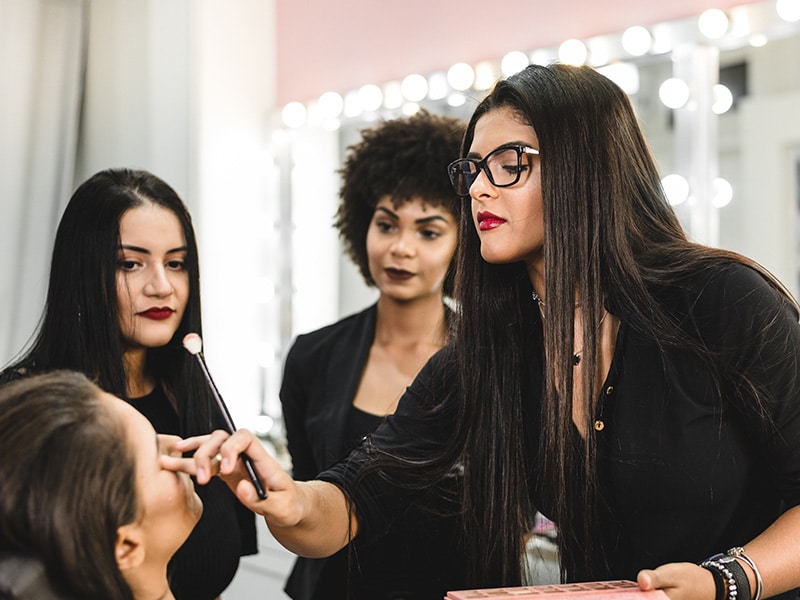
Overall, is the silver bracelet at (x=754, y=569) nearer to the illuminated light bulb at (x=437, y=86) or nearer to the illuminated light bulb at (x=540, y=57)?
the illuminated light bulb at (x=540, y=57)

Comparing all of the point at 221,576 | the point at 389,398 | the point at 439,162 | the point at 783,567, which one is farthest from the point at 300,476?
the point at 783,567

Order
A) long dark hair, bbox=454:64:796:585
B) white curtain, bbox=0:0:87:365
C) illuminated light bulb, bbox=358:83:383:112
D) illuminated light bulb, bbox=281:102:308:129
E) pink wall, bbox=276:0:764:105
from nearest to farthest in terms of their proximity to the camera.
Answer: long dark hair, bbox=454:64:796:585 → pink wall, bbox=276:0:764:105 → illuminated light bulb, bbox=358:83:383:112 → illuminated light bulb, bbox=281:102:308:129 → white curtain, bbox=0:0:87:365

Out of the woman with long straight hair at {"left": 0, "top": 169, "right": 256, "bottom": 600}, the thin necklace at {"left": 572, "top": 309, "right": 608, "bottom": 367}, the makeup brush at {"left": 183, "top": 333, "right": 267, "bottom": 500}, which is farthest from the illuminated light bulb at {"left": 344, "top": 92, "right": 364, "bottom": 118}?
the makeup brush at {"left": 183, "top": 333, "right": 267, "bottom": 500}

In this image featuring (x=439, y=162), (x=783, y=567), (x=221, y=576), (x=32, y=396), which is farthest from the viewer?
(x=439, y=162)

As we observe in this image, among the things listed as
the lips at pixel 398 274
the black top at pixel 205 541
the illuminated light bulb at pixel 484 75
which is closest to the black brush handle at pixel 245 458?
the black top at pixel 205 541

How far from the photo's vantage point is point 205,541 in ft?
4.67

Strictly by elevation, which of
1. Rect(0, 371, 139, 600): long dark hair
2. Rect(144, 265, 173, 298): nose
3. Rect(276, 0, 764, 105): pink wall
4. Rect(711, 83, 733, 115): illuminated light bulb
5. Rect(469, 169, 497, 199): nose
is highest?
Rect(276, 0, 764, 105): pink wall

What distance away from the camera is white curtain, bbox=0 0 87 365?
2691mm

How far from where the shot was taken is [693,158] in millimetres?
1753

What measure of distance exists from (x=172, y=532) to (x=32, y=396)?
0.68ft

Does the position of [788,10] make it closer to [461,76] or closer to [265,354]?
[461,76]

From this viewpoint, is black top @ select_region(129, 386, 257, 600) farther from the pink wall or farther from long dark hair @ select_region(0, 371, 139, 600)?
the pink wall

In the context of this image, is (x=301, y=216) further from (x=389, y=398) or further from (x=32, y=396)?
(x=32, y=396)

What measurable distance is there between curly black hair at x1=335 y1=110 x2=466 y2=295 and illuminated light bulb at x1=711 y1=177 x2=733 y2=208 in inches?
17.8
